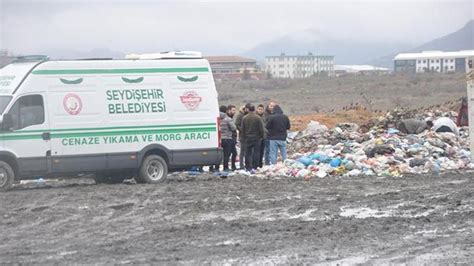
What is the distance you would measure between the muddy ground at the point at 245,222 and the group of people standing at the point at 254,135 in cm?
285

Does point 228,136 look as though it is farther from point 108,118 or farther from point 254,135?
point 108,118

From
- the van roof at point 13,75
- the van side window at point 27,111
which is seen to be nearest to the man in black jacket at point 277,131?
the van side window at point 27,111

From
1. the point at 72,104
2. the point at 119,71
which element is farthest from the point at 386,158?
the point at 72,104

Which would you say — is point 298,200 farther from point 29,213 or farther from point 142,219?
point 29,213

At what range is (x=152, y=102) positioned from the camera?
19.5 m

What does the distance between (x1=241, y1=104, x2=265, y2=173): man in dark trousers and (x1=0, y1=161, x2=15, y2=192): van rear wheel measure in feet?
21.6

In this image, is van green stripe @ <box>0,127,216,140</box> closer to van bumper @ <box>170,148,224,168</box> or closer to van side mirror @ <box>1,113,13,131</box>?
van side mirror @ <box>1,113,13,131</box>

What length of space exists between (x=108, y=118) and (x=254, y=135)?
4770 mm

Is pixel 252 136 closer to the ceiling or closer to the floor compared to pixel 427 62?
closer to the ceiling

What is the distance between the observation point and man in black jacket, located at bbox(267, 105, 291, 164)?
23.0 metres

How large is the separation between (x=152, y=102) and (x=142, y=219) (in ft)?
19.5

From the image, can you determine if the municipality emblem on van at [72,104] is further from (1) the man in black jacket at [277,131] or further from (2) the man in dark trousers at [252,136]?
→ (1) the man in black jacket at [277,131]

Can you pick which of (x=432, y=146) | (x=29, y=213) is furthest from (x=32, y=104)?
(x=432, y=146)

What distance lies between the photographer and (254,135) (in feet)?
73.9
